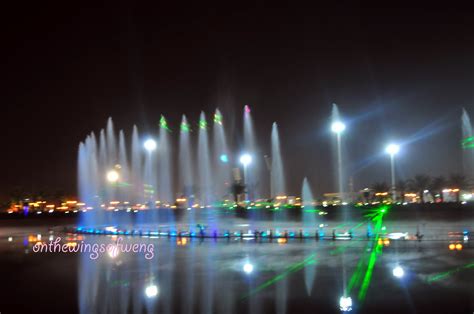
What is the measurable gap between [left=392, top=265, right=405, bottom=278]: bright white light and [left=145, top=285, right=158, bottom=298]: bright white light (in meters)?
7.33

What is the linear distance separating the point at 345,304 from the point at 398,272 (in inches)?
187

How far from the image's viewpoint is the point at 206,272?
53.8 feet

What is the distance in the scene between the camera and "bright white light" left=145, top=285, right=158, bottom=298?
12.8 m

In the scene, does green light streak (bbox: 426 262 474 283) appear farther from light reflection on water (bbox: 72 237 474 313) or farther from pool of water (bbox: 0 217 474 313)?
light reflection on water (bbox: 72 237 474 313)

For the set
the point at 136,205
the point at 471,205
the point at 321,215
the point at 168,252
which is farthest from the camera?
the point at 136,205

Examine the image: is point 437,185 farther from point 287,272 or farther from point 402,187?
point 287,272

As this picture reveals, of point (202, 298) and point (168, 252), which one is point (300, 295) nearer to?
point (202, 298)

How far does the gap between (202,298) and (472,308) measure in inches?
253

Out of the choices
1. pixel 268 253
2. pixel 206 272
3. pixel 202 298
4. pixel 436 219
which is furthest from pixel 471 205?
pixel 202 298

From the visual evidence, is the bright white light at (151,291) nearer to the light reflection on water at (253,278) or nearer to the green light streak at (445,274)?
the light reflection on water at (253,278)

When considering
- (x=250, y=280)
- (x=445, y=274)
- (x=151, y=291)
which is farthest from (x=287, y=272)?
(x=445, y=274)

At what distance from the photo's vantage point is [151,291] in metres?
13.3

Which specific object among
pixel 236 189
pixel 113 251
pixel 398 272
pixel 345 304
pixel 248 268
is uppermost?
pixel 236 189

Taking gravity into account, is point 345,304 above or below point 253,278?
below
